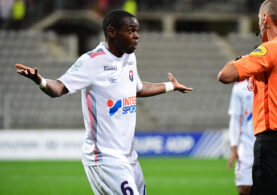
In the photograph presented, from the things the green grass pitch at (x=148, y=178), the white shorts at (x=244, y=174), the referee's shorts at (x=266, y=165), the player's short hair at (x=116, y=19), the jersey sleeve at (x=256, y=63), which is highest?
the player's short hair at (x=116, y=19)

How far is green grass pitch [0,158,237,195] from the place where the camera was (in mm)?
12468

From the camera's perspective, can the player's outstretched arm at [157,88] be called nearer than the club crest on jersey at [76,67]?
No

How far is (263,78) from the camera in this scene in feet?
16.0

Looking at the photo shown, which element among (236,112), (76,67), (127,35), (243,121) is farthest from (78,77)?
(243,121)

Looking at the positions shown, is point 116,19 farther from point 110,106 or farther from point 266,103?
point 266,103

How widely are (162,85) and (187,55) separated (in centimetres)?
2512

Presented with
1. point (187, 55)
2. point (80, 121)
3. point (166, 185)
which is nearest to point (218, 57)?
point (187, 55)

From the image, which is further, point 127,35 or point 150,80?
point 150,80

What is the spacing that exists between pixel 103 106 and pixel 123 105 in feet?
0.62

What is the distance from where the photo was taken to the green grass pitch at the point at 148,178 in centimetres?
1247

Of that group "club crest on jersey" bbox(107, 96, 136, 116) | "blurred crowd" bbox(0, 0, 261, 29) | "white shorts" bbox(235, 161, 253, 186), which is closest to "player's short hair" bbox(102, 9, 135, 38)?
"club crest on jersey" bbox(107, 96, 136, 116)

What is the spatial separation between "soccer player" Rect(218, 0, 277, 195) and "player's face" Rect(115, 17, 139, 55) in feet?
3.94

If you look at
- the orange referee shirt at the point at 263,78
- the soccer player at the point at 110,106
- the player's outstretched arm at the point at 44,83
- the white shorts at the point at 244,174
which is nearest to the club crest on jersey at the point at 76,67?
the soccer player at the point at 110,106

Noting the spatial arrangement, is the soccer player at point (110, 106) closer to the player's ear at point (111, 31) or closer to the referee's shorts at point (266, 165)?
the player's ear at point (111, 31)
